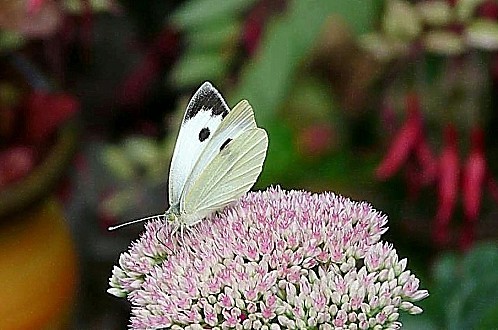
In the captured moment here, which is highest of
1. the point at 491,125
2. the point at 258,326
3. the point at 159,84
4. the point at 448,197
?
the point at 159,84

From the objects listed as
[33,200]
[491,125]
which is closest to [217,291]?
[33,200]

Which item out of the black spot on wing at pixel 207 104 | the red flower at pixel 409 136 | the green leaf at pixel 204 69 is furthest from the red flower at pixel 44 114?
the black spot on wing at pixel 207 104

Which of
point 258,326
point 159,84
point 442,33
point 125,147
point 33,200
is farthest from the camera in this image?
point 159,84

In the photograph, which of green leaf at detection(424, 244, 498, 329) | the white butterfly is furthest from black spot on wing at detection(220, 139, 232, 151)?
green leaf at detection(424, 244, 498, 329)

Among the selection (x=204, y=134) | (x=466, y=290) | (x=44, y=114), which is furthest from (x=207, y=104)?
(x=44, y=114)

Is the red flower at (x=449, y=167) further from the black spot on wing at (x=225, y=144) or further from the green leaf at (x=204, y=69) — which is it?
the black spot on wing at (x=225, y=144)

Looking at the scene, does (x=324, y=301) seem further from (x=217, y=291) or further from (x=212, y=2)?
(x=212, y=2)
